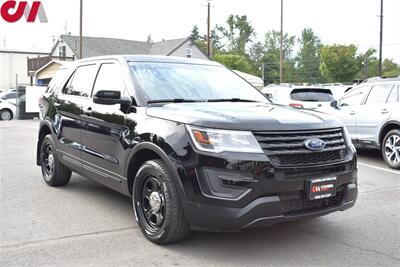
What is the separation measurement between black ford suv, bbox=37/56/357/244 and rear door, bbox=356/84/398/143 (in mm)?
4641

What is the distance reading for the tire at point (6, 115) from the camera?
77.4 ft

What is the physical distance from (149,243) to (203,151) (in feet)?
3.75

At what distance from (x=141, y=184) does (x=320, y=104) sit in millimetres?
8569

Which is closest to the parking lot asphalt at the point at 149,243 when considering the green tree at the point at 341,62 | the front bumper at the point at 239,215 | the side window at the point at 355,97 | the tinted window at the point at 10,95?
the front bumper at the point at 239,215

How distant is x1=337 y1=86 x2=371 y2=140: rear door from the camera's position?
→ 10.1m

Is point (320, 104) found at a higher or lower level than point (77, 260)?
higher

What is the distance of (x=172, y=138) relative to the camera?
4.19 m

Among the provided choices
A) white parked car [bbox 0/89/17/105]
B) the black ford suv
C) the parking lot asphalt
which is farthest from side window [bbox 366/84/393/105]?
white parked car [bbox 0/89/17/105]

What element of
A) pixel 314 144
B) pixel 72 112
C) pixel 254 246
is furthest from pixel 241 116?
pixel 72 112

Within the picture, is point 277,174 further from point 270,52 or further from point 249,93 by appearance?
point 270,52

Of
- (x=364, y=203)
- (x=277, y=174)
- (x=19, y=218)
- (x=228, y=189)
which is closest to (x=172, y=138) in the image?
(x=228, y=189)

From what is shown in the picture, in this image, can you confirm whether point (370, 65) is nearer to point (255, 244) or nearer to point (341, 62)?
point (341, 62)

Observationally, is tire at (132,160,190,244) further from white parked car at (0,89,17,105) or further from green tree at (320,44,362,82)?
green tree at (320,44,362,82)

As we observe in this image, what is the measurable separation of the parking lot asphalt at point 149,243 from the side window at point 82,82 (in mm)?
1373
